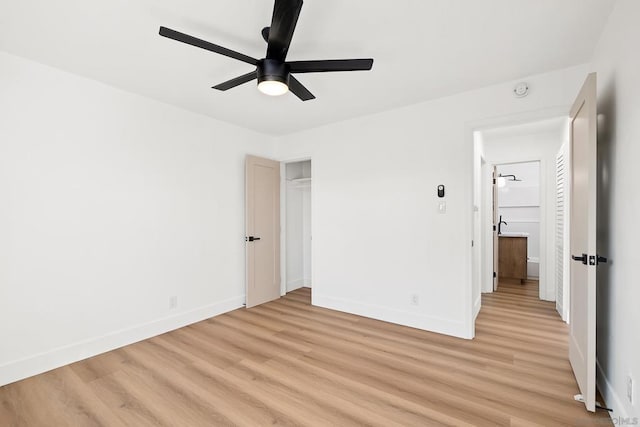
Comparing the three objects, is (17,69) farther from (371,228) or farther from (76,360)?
(371,228)

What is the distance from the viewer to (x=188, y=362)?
8.80 feet

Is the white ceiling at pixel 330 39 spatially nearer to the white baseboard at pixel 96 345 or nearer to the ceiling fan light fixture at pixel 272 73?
the ceiling fan light fixture at pixel 272 73

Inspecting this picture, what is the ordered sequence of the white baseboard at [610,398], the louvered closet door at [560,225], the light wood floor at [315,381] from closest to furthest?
the white baseboard at [610,398] → the light wood floor at [315,381] → the louvered closet door at [560,225]

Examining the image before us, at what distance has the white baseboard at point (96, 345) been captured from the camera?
2.38 m

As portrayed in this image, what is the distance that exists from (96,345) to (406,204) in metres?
3.49

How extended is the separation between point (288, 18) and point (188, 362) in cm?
280

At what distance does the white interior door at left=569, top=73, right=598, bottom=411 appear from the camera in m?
1.90

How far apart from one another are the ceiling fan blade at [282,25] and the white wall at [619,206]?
1.79 metres

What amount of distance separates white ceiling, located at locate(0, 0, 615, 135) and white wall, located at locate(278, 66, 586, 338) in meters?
0.30

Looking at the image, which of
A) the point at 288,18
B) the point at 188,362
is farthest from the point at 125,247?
the point at 288,18

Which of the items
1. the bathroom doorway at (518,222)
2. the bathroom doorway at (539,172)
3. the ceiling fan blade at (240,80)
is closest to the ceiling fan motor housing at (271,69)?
the ceiling fan blade at (240,80)

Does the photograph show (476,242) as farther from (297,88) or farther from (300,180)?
(297,88)

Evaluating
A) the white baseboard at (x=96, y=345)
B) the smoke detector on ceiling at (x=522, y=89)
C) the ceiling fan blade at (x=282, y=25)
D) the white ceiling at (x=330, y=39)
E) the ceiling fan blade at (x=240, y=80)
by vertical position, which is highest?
the white ceiling at (x=330, y=39)

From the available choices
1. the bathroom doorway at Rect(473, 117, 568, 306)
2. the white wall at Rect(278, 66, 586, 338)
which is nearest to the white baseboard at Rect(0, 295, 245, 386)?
the white wall at Rect(278, 66, 586, 338)
